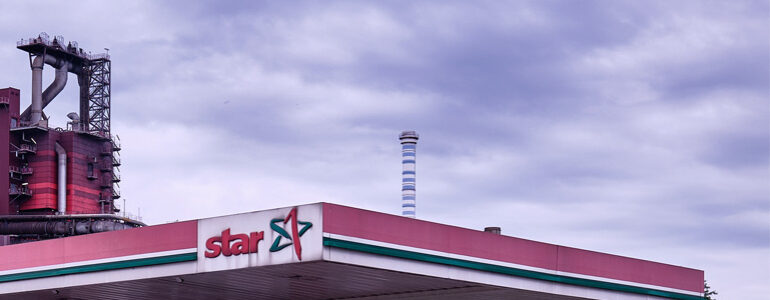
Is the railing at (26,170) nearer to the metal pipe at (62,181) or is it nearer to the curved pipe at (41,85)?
the metal pipe at (62,181)

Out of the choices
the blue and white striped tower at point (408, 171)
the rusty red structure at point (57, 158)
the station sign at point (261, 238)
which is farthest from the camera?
the rusty red structure at point (57, 158)

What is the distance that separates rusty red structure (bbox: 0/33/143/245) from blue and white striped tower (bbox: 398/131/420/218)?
53.1m

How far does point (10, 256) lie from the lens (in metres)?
34.5

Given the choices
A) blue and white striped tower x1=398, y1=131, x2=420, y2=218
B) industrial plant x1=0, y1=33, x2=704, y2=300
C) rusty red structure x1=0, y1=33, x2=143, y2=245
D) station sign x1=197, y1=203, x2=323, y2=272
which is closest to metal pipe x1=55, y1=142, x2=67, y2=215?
rusty red structure x1=0, y1=33, x2=143, y2=245

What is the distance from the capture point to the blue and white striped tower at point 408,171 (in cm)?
8088

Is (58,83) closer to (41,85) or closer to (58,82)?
(58,82)

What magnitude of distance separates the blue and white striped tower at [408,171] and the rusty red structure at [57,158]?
53.1 metres

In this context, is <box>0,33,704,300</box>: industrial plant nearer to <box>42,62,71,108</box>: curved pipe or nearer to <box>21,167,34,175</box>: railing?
<box>21,167,34,175</box>: railing

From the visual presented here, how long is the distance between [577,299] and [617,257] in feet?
7.03

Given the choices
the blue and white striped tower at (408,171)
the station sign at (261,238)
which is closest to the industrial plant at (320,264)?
the station sign at (261,238)

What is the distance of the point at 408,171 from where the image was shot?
83938 mm

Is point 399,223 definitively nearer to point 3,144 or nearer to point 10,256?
point 10,256

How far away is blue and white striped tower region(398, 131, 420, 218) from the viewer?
265 ft

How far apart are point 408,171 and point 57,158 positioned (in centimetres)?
6479
